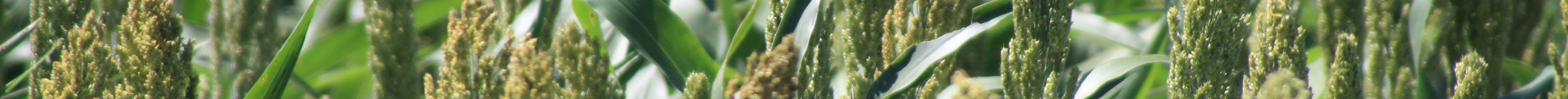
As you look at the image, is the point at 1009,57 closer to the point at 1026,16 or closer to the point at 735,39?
the point at 1026,16

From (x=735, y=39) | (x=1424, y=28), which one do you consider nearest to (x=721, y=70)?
(x=735, y=39)

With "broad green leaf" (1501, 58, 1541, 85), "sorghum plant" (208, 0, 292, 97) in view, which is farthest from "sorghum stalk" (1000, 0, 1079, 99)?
"broad green leaf" (1501, 58, 1541, 85)

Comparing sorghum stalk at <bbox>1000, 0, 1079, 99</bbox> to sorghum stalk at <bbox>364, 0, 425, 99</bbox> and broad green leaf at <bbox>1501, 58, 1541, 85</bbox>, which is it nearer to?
sorghum stalk at <bbox>364, 0, 425, 99</bbox>

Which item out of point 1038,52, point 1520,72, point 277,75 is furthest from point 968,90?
point 1520,72

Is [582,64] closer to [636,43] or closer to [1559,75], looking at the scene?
[636,43]

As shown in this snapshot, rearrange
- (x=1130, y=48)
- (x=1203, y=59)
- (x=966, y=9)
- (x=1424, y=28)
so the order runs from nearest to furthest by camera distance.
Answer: (x=1203, y=59) → (x=1424, y=28) → (x=966, y=9) → (x=1130, y=48)

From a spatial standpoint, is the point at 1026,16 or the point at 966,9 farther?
the point at 966,9
